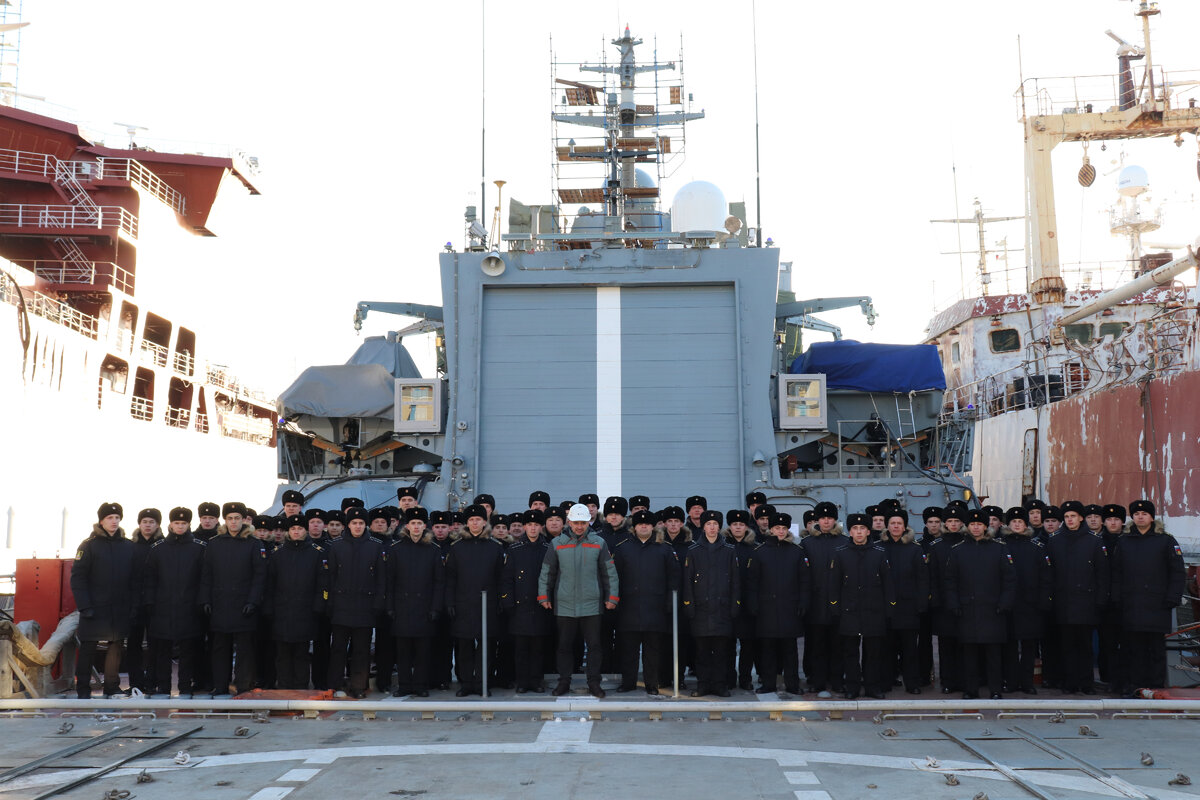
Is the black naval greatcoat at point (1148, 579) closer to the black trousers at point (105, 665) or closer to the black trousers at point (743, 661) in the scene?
the black trousers at point (743, 661)

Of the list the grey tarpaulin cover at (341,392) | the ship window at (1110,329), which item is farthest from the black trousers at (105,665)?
the ship window at (1110,329)

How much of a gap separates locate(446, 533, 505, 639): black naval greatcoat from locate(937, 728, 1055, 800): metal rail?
11.1ft

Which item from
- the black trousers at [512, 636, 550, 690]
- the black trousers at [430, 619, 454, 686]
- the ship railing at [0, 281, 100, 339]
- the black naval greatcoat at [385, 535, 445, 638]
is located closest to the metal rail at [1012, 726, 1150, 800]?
the black trousers at [512, 636, 550, 690]

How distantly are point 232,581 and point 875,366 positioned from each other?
26.2 ft

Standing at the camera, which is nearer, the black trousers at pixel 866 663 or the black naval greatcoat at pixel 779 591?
the black trousers at pixel 866 663

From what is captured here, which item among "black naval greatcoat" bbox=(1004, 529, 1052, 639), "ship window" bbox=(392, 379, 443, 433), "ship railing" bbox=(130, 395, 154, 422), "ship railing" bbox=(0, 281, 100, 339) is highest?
"ship railing" bbox=(0, 281, 100, 339)

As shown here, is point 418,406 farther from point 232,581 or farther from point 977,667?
point 977,667

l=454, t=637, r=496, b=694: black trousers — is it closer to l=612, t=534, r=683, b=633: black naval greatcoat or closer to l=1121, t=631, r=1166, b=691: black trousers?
l=612, t=534, r=683, b=633: black naval greatcoat

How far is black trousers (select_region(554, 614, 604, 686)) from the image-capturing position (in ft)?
25.3

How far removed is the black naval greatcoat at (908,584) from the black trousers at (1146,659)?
1504 mm

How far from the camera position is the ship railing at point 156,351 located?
3484 cm

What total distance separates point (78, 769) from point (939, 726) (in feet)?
16.0

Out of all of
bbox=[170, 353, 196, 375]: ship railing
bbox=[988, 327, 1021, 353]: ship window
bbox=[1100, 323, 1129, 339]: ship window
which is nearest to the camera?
bbox=[1100, 323, 1129, 339]: ship window

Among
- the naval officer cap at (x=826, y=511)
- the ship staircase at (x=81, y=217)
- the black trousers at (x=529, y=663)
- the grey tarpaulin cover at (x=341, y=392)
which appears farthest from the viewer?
the ship staircase at (x=81, y=217)
